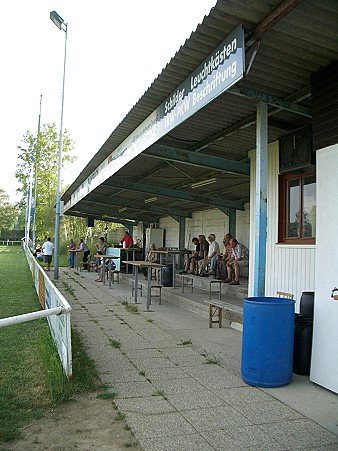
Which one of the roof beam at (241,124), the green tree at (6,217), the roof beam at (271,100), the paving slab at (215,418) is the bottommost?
the paving slab at (215,418)

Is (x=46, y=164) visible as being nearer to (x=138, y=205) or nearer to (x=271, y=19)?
(x=138, y=205)

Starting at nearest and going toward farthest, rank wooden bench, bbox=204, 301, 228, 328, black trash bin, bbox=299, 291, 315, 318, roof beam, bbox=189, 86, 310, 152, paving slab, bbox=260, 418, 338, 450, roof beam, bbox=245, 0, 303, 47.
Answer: paving slab, bbox=260, 418, 338, 450 < roof beam, bbox=245, 0, 303, 47 < black trash bin, bbox=299, 291, 315, 318 < roof beam, bbox=189, 86, 310, 152 < wooden bench, bbox=204, 301, 228, 328

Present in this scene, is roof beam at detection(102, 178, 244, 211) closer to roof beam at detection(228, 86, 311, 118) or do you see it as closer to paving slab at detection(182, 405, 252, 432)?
roof beam at detection(228, 86, 311, 118)

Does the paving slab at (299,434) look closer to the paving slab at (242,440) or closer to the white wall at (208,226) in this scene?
the paving slab at (242,440)

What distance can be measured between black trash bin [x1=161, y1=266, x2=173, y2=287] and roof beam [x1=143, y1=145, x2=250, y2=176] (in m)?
4.51

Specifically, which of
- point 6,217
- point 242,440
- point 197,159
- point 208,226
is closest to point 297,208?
point 197,159

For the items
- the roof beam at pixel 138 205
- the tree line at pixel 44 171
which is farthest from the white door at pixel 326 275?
the tree line at pixel 44 171

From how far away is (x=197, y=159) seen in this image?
850 centimetres

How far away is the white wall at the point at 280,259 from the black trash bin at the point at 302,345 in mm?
1187

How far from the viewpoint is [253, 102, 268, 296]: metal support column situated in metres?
5.39

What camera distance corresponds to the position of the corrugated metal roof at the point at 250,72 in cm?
398

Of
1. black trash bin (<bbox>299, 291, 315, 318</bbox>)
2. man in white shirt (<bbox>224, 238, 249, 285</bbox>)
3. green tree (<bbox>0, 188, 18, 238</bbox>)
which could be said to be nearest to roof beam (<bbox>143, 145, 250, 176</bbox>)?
man in white shirt (<bbox>224, 238, 249, 285</bbox>)

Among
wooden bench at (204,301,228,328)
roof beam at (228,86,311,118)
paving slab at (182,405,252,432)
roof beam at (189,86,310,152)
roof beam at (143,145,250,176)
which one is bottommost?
paving slab at (182,405,252,432)

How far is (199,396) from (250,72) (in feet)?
11.3
